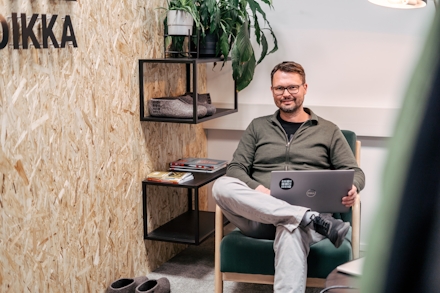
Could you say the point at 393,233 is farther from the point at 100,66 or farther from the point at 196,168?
the point at 196,168

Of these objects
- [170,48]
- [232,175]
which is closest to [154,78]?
[170,48]

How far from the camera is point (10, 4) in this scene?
208cm

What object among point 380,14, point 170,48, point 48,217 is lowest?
point 48,217

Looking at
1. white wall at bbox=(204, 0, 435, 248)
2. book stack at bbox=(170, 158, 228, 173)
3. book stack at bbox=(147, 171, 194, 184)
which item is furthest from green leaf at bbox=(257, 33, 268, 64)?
book stack at bbox=(147, 171, 194, 184)

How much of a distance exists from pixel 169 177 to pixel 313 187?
2.90 feet

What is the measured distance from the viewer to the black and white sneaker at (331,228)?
244 centimetres

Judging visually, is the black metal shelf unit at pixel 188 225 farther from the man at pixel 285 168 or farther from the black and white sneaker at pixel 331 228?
the black and white sneaker at pixel 331 228

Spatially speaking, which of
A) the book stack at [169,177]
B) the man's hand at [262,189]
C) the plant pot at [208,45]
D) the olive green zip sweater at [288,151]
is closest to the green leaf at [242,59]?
the plant pot at [208,45]

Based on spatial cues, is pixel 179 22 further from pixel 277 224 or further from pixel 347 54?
pixel 277 224

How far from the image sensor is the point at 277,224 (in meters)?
2.54

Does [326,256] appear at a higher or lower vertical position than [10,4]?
lower

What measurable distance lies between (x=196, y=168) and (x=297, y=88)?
0.79 meters

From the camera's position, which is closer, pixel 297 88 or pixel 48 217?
pixel 48 217

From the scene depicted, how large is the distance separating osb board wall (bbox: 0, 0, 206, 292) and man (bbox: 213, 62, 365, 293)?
56cm
